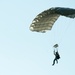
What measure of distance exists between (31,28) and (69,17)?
475 cm

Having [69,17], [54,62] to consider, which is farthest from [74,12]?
[54,62]

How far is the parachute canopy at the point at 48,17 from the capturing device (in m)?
100

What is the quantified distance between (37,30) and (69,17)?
4437mm

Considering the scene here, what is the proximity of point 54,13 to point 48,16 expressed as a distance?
3.20 ft

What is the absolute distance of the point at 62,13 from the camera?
100m

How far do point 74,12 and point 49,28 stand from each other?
15.2ft

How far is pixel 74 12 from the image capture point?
328ft

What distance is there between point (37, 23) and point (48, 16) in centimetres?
141

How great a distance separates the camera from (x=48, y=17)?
10200 cm

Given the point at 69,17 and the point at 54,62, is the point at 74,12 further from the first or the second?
the point at 54,62

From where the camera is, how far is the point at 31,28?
335 ft

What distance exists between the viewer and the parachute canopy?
10012cm

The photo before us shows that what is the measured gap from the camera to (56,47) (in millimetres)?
102625

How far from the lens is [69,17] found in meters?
99.9
